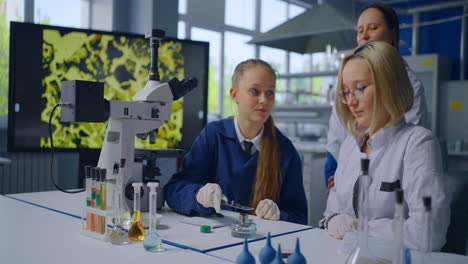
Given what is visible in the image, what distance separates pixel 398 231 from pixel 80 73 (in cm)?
295

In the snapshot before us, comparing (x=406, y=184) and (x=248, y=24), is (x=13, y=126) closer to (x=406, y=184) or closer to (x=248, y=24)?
(x=406, y=184)

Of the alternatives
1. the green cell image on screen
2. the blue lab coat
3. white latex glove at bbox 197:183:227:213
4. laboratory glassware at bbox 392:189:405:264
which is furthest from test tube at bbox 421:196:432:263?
the green cell image on screen

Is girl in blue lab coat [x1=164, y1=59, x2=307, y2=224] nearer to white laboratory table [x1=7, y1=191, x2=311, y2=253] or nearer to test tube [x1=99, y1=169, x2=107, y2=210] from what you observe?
white laboratory table [x1=7, y1=191, x2=311, y2=253]

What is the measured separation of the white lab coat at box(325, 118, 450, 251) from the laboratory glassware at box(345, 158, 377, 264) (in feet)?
1.13

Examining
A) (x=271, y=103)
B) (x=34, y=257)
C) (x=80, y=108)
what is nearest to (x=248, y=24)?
(x=271, y=103)

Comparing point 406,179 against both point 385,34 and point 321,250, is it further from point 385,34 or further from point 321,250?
point 385,34

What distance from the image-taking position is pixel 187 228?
1.35 meters

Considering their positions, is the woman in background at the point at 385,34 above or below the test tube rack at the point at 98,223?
above

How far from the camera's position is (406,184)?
1.25 metres

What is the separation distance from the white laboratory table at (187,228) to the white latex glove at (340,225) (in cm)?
13

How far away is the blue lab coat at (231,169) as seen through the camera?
1.75m

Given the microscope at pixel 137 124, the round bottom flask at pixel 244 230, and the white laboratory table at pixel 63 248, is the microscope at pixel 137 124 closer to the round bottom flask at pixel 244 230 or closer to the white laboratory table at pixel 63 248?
the white laboratory table at pixel 63 248

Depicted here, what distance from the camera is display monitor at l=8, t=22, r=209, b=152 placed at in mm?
3062

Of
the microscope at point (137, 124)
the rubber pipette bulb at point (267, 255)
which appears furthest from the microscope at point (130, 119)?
the rubber pipette bulb at point (267, 255)
